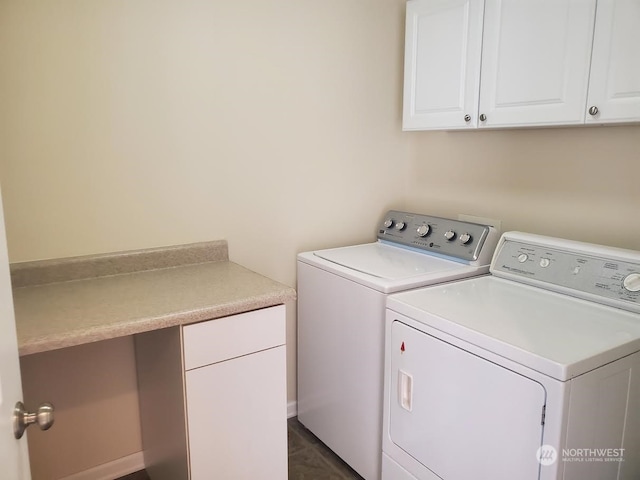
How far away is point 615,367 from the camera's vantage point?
138 centimetres

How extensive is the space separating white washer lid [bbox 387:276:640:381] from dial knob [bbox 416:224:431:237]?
447 mm

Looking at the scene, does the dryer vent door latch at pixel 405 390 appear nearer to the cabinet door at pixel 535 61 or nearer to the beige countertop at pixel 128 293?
the beige countertop at pixel 128 293

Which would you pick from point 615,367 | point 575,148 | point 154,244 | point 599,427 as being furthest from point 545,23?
point 154,244

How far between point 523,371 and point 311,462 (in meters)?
1.23

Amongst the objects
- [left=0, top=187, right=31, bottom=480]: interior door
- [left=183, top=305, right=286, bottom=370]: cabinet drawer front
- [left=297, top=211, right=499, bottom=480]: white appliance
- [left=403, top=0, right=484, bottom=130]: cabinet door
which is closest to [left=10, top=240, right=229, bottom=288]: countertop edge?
[left=297, top=211, right=499, bottom=480]: white appliance

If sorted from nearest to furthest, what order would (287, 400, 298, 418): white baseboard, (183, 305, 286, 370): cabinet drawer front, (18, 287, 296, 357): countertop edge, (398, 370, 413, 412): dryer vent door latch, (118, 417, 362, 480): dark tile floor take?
(18, 287, 296, 357): countertop edge, (183, 305, 286, 370): cabinet drawer front, (398, 370, 413, 412): dryer vent door latch, (118, 417, 362, 480): dark tile floor, (287, 400, 298, 418): white baseboard

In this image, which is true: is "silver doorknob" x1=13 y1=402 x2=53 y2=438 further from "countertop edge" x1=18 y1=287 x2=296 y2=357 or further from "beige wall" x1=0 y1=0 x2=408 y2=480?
"beige wall" x1=0 y1=0 x2=408 y2=480

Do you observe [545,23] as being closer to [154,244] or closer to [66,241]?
[154,244]

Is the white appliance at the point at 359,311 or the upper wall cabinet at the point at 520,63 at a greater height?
the upper wall cabinet at the point at 520,63

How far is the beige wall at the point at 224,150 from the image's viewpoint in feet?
5.75

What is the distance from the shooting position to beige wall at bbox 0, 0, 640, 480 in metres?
1.75

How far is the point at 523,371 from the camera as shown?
4.45 feet

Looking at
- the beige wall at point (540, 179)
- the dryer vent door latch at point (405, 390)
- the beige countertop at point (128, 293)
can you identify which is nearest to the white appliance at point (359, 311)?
the dryer vent door latch at point (405, 390)

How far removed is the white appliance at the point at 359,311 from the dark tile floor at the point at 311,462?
2.0 inches
